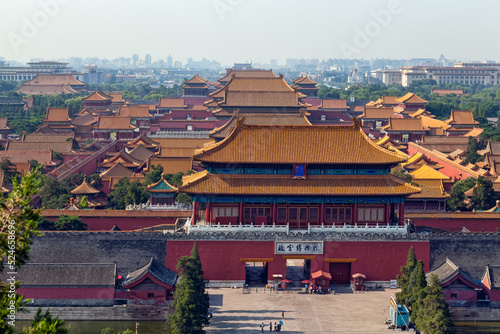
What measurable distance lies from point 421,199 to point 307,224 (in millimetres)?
12548

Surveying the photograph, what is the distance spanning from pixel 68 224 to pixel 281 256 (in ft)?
35.9

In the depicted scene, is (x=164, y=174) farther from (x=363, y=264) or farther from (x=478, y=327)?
(x=478, y=327)

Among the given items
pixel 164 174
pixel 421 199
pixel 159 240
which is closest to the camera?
pixel 159 240

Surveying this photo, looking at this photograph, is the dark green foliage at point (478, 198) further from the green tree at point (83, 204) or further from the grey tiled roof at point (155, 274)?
the green tree at point (83, 204)

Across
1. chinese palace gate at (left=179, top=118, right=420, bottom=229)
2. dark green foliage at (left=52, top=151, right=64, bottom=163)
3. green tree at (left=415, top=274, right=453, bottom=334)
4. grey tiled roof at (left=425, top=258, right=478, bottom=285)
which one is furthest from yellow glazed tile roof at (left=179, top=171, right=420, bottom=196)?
dark green foliage at (left=52, top=151, right=64, bottom=163)

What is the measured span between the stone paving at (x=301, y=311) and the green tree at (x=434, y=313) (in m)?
1.81

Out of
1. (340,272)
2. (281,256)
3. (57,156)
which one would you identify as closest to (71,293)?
(281,256)

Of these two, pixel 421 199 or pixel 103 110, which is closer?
pixel 421 199

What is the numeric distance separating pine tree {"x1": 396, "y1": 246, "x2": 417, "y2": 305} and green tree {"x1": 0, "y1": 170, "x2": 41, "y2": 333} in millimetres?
19972

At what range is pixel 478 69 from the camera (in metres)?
192

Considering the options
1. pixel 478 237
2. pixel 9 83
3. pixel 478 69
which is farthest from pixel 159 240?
pixel 478 69

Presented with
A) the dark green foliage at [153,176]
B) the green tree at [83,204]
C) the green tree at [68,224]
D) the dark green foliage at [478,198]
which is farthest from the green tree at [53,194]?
the dark green foliage at [478,198]

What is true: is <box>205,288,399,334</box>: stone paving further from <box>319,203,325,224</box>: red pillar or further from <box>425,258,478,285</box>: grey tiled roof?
<box>319,203,325,224</box>: red pillar

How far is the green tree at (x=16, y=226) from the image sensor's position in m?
13.8
